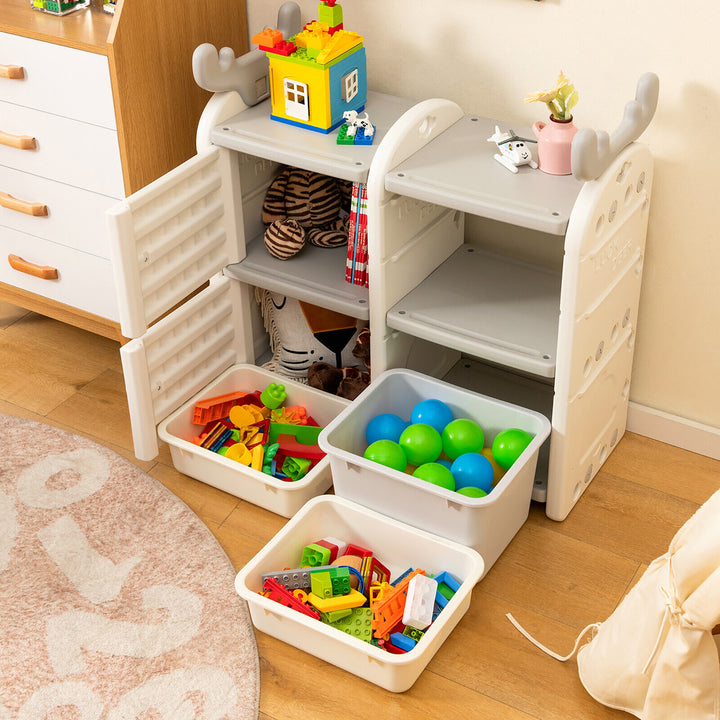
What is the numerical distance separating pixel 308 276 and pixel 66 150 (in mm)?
542

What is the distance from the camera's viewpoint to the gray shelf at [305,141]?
5.78ft

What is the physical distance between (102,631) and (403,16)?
1.25 m

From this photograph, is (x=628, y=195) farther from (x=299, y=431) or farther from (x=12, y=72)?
(x=12, y=72)

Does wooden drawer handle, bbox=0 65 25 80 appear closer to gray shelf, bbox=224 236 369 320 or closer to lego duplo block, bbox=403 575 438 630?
gray shelf, bbox=224 236 369 320

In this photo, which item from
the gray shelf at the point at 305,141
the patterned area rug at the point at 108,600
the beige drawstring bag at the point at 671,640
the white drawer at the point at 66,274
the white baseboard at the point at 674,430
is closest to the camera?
the beige drawstring bag at the point at 671,640

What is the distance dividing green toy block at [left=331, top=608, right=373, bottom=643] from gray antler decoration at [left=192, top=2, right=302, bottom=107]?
3.18ft

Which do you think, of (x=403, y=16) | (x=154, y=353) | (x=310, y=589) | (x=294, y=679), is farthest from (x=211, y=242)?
(x=294, y=679)

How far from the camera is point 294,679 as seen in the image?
1.58 metres

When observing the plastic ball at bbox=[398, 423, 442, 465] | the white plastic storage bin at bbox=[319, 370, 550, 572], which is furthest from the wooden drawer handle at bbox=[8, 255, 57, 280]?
the plastic ball at bbox=[398, 423, 442, 465]

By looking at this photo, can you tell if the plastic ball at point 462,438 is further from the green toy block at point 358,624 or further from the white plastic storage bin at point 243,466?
the green toy block at point 358,624

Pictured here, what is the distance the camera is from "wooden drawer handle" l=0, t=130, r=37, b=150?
2.01m

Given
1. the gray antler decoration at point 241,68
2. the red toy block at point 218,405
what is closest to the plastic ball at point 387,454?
the red toy block at point 218,405

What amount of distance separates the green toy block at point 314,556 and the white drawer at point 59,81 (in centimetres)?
86

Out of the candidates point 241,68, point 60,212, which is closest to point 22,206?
point 60,212
